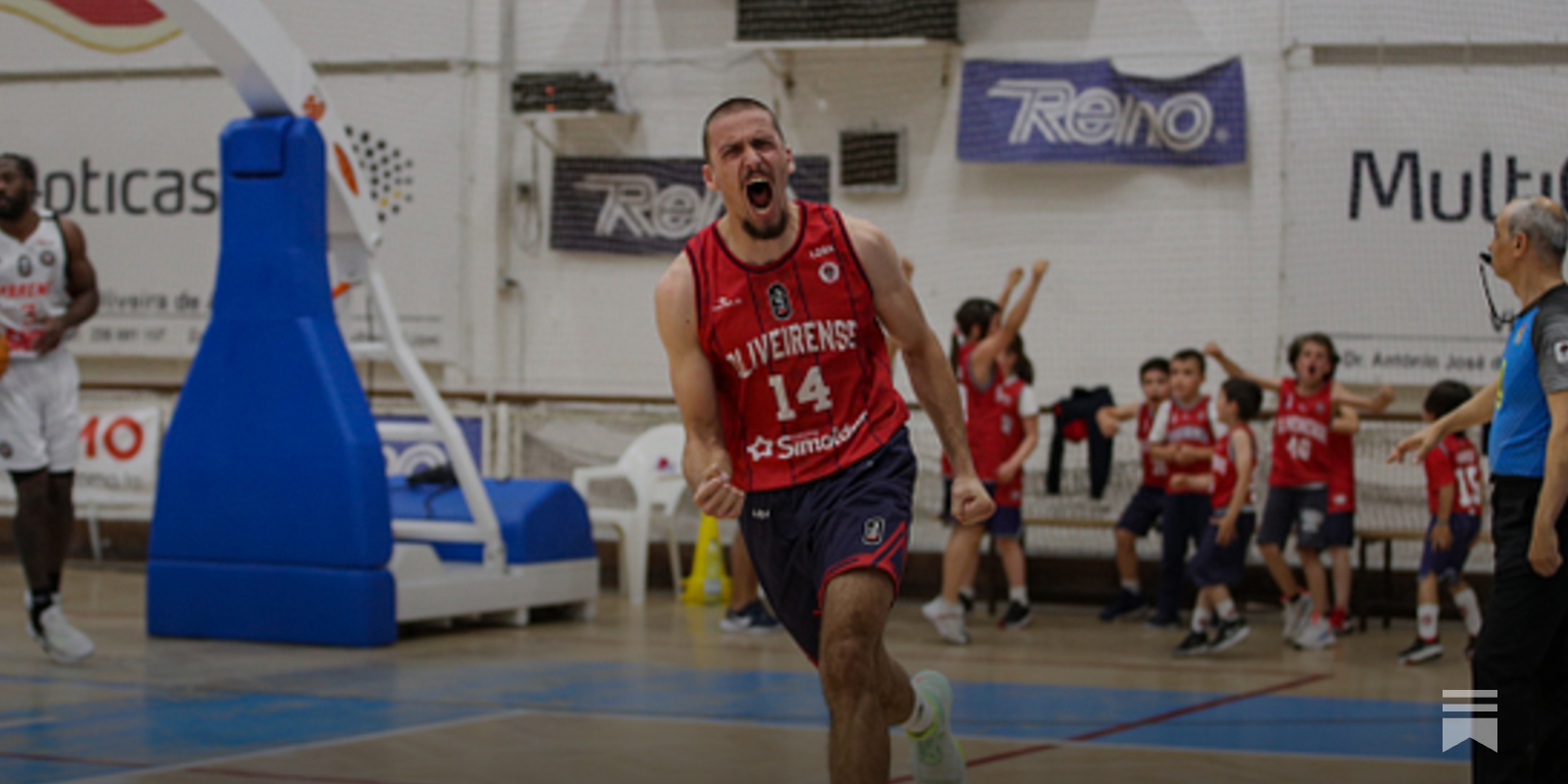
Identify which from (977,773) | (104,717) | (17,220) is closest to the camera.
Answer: (977,773)

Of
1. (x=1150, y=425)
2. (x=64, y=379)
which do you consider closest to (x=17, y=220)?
(x=64, y=379)

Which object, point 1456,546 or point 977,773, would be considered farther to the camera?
point 1456,546

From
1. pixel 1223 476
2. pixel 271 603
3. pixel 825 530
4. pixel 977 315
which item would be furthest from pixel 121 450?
pixel 825 530

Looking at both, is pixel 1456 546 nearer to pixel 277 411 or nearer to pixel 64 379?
pixel 277 411

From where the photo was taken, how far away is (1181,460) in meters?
10.2

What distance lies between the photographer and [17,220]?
25.4ft

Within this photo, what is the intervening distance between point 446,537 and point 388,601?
3.90ft

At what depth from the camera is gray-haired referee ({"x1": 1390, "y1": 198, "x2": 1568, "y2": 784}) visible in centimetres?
426

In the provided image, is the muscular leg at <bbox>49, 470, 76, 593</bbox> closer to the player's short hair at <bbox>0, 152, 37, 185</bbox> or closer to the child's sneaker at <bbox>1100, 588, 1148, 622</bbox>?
the player's short hair at <bbox>0, 152, 37, 185</bbox>

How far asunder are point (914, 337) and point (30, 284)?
5.19 m

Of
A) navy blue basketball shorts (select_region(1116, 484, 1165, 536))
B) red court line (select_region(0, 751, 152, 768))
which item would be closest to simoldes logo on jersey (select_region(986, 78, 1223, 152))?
navy blue basketball shorts (select_region(1116, 484, 1165, 536))

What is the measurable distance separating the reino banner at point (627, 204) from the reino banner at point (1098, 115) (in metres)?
1.66

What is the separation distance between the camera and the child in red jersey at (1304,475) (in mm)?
9805

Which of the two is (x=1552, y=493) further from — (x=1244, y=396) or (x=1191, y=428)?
(x=1191, y=428)
